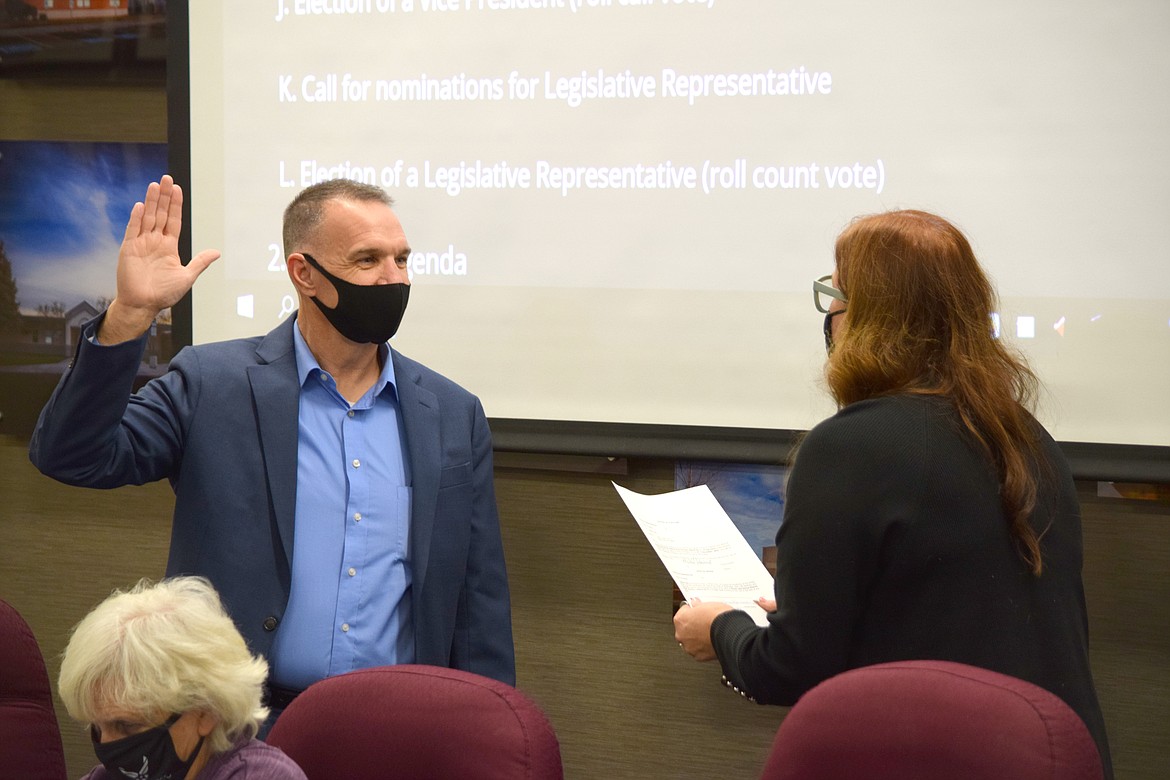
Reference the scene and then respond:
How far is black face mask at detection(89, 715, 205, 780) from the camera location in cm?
146

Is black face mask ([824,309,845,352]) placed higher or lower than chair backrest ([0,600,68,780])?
higher

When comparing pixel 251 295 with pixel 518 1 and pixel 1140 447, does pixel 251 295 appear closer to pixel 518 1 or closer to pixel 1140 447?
pixel 518 1

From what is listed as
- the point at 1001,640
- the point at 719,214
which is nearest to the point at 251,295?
the point at 719,214

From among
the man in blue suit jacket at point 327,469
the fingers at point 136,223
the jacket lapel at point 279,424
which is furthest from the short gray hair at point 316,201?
the fingers at point 136,223

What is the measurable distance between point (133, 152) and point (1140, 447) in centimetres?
261

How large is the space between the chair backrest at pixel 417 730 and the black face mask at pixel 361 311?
0.76 meters

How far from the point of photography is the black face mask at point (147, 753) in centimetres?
146

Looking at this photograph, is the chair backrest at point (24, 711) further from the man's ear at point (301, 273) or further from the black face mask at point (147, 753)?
the man's ear at point (301, 273)

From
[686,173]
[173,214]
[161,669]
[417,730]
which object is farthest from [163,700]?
[686,173]

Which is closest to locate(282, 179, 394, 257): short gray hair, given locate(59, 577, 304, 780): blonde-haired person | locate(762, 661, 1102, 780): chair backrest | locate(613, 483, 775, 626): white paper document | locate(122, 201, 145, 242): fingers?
locate(122, 201, 145, 242): fingers

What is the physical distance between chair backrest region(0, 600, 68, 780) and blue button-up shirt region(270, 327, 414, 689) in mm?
384

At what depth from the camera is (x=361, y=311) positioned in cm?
209

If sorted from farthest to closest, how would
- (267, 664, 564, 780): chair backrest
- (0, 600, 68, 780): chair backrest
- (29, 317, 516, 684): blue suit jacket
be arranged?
(29, 317, 516, 684): blue suit jacket, (0, 600, 68, 780): chair backrest, (267, 664, 564, 780): chair backrest

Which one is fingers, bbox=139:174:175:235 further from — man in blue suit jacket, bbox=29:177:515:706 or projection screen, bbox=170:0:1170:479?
projection screen, bbox=170:0:1170:479
